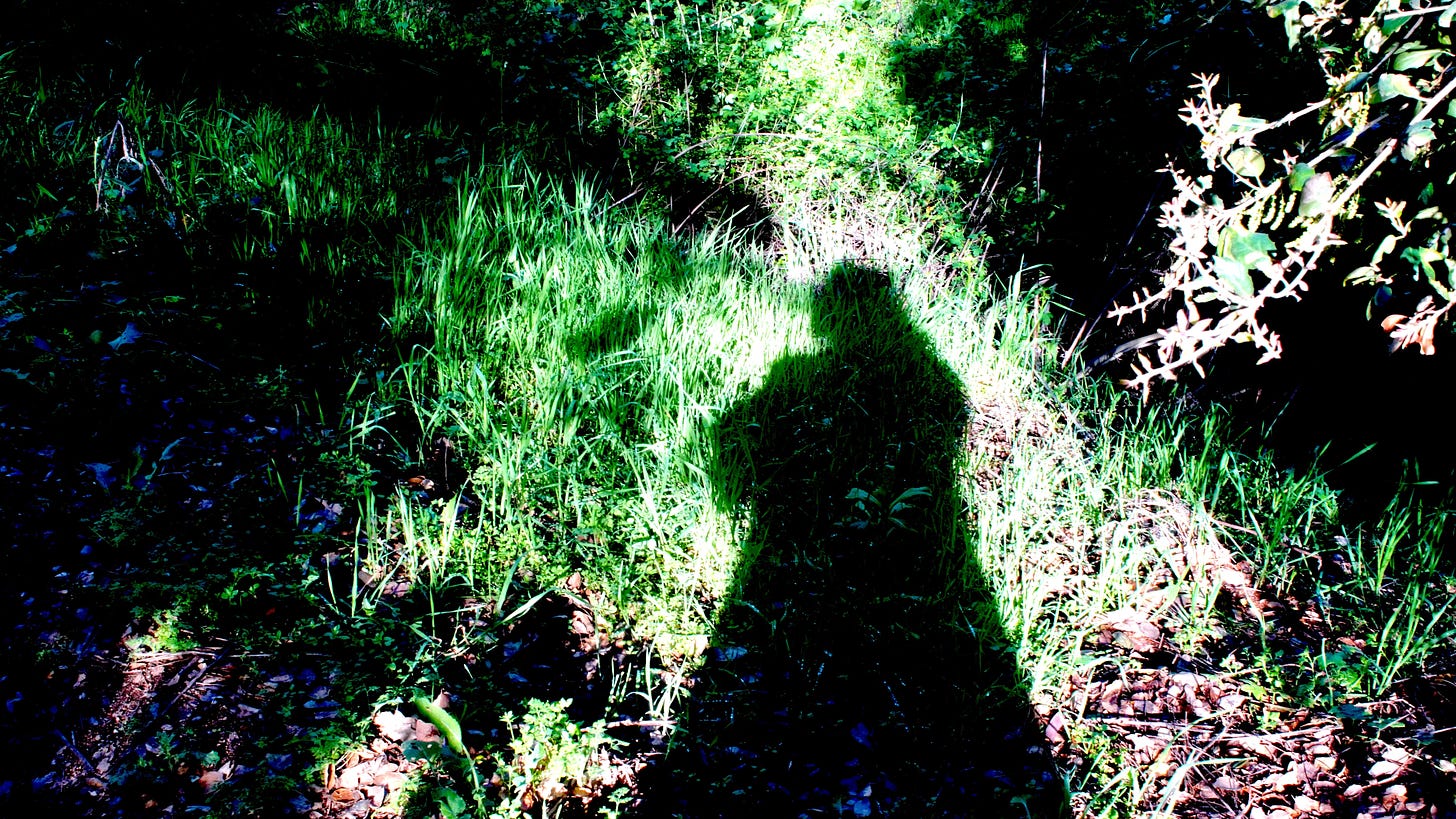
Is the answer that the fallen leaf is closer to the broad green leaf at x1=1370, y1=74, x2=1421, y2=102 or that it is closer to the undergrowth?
the undergrowth

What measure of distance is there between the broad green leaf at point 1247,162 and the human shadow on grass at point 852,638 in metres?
1.36

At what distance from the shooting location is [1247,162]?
97.3 inches

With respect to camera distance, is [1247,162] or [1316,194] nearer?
[1316,194]

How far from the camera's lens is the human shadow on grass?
2104mm

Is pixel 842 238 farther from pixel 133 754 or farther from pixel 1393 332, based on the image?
pixel 133 754

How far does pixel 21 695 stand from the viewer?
6.11ft

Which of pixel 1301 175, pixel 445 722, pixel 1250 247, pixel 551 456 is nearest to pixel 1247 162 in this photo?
pixel 1301 175

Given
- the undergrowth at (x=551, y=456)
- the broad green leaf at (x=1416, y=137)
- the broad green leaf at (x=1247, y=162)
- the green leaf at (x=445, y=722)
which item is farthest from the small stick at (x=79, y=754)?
the broad green leaf at (x=1416, y=137)

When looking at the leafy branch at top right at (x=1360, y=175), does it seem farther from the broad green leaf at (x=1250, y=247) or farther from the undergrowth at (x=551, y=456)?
the undergrowth at (x=551, y=456)

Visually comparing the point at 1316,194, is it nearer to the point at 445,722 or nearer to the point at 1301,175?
the point at 1301,175

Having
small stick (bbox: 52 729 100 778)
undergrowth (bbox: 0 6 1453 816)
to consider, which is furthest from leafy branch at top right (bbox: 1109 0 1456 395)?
small stick (bbox: 52 729 100 778)

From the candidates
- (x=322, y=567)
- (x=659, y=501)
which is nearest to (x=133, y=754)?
(x=322, y=567)

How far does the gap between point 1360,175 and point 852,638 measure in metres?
2.11

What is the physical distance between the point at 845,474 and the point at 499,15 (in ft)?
14.2
